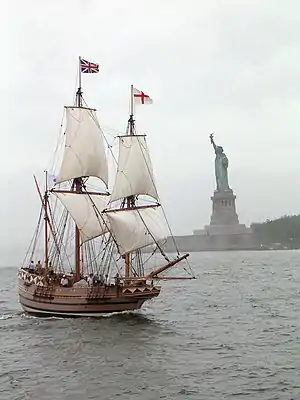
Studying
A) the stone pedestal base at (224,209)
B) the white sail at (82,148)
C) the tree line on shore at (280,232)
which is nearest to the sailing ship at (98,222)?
the white sail at (82,148)

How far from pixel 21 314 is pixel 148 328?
14.2 metres

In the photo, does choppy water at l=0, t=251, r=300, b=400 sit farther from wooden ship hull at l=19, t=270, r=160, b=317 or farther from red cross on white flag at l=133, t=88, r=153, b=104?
red cross on white flag at l=133, t=88, r=153, b=104

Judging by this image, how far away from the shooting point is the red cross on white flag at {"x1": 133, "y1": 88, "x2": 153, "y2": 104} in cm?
4759

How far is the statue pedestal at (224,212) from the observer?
16162 cm

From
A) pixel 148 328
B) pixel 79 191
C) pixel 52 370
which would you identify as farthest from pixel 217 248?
pixel 52 370

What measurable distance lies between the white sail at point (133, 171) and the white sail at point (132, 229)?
5.39 feet

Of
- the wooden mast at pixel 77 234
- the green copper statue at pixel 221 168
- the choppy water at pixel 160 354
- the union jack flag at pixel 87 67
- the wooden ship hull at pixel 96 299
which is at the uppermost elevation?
the green copper statue at pixel 221 168

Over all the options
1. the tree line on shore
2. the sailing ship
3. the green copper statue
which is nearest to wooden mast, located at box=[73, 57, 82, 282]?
the sailing ship

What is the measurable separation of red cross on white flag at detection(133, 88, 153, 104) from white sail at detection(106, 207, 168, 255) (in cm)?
850

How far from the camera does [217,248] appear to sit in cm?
17412

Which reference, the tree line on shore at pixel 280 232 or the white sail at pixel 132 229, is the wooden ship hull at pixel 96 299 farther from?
the tree line on shore at pixel 280 232

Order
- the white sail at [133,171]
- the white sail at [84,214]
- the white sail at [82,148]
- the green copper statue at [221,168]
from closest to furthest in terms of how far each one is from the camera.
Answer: the white sail at [133,171], the white sail at [84,214], the white sail at [82,148], the green copper statue at [221,168]

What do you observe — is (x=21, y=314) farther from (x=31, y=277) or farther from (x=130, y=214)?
(x=130, y=214)

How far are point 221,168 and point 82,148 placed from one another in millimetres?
114566
